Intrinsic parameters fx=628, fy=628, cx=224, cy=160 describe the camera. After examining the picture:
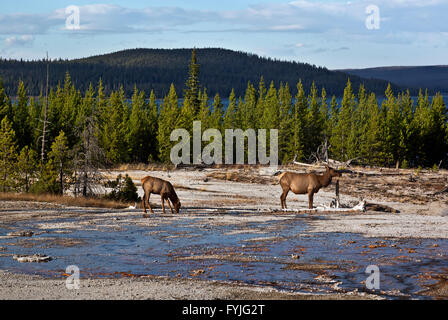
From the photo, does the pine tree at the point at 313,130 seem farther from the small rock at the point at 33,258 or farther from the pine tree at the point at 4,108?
the small rock at the point at 33,258

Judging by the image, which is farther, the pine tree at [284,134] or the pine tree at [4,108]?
the pine tree at [284,134]

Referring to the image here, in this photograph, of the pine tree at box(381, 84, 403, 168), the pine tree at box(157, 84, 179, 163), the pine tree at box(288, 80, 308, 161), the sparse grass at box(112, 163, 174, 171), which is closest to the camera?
the sparse grass at box(112, 163, 174, 171)

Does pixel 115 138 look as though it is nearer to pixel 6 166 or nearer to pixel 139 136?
pixel 139 136

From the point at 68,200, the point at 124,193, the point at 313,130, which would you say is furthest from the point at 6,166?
the point at 313,130

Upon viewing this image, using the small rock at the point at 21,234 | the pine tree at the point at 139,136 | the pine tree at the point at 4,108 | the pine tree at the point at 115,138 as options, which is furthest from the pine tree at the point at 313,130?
the small rock at the point at 21,234

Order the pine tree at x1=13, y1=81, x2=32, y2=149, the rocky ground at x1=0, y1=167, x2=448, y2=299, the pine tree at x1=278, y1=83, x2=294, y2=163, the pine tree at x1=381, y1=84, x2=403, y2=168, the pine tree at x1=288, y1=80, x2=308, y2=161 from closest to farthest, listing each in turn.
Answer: the rocky ground at x1=0, y1=167, x2=448, y2=299 < the pine tree at x1=13, y1=81, x2=32, y2=149 < the pine tree at x1=381, y1=84, x2=403, y2=168 < the pine tree at x1=278, y1=83, x2=294, y2=163 < the pine tree at x1=288, y1=80, x2=308, y2=161

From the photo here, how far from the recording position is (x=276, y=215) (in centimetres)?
2869

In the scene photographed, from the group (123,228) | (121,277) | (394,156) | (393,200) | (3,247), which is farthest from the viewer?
(394,156)

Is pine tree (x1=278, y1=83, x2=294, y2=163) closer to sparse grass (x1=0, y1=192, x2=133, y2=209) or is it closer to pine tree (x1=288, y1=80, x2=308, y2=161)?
pine tree (x1=288, y1=80, x2=308, y2=161)

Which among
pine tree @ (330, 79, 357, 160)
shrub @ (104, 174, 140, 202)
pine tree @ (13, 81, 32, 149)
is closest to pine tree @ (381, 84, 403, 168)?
pine tree @ (330, 79, 357, 160)

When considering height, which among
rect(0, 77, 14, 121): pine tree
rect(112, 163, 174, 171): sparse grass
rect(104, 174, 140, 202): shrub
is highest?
A: rect(0, 77, 14, 121): pine tree
